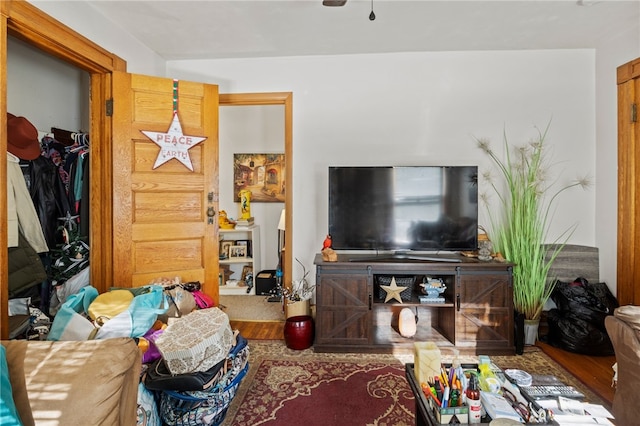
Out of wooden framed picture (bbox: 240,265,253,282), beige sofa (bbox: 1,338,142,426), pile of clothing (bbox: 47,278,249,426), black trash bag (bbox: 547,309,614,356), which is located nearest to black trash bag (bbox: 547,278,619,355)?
black trash bag (bbox: 547,309,614,356)

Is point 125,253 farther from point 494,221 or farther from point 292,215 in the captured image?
point 494,221

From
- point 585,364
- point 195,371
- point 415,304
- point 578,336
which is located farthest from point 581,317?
point 195,371

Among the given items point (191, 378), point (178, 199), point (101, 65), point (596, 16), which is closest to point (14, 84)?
point (101, 65)

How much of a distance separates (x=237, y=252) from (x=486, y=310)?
120 inches

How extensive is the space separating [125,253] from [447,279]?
2.55 metres

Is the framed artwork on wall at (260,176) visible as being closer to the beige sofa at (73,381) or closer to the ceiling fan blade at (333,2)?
the ceiling fan blade at (333,2)

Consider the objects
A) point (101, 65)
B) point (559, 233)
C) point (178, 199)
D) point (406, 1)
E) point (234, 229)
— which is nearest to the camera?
point (406, 1)

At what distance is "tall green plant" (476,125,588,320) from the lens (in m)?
2.73

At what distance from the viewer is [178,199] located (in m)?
2.64

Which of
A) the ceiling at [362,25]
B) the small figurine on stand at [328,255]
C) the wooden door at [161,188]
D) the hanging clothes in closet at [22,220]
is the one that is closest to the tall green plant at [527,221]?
the ceiling at [362,25]

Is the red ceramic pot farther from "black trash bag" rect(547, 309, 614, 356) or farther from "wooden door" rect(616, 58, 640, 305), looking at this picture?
"wooden door" rect(616, 58, 640, 305)

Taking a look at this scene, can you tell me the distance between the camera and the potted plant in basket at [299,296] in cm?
291

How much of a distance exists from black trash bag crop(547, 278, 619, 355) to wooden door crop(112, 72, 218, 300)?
9.35 feet

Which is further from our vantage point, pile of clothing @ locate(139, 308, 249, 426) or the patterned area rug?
the patterned area rug
